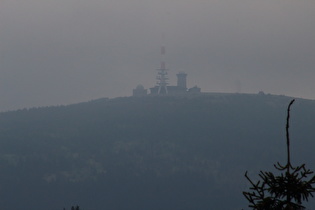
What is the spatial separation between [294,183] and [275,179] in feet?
0.82

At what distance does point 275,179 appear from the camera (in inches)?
415

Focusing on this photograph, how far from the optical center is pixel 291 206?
10.4m

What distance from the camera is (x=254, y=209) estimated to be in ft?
35.4

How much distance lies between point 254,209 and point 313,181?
0.93m

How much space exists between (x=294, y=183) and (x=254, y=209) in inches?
27.2

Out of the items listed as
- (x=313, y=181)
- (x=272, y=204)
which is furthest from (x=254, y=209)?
(x=313, y=181)

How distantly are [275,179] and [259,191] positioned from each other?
38 cm

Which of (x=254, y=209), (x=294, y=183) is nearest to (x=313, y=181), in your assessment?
(x=294, y=183)

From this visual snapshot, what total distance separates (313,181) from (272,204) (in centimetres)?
69

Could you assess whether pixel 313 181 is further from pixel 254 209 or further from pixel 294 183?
pixel 254 209

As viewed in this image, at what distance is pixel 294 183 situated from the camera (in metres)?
10.5

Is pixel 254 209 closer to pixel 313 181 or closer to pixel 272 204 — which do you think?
pixel 272 204

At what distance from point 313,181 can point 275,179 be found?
50cm

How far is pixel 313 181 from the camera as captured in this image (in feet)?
34.0
